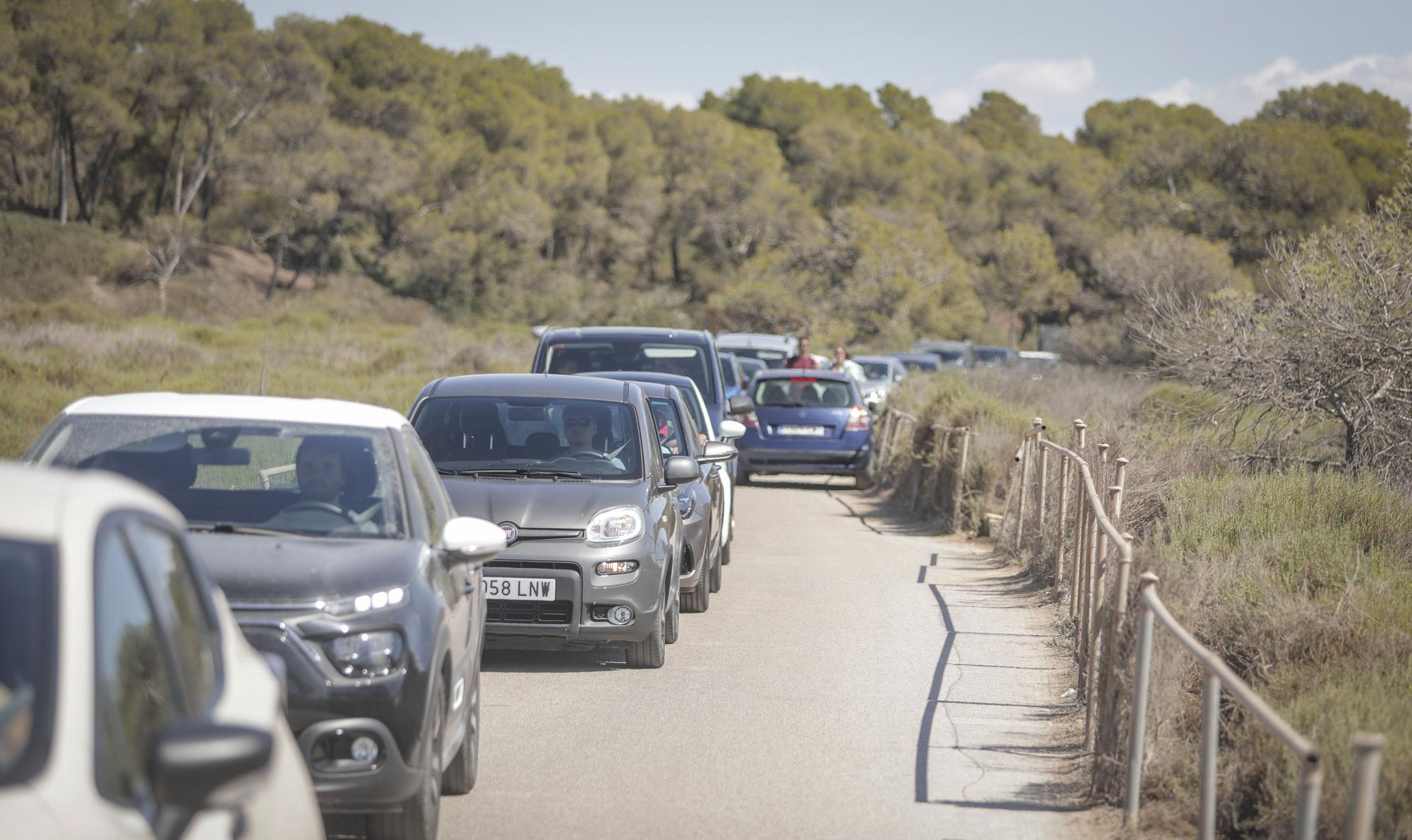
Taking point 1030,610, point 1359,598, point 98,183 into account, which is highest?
point 98,183

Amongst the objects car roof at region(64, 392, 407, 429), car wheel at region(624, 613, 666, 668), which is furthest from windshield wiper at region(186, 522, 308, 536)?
car wheel at region(624, 613, 666, 668)

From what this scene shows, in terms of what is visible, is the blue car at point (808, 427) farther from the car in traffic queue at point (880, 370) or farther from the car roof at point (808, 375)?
the car in traffic queue at point (880, 370)

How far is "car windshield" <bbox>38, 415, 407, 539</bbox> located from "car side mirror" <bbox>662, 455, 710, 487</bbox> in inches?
149

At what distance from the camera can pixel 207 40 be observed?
210 feet

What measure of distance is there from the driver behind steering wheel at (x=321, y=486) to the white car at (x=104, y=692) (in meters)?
2.50

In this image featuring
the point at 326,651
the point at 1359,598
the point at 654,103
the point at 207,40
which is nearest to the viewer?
the point at 326,651

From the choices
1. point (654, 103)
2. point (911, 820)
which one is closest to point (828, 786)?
point (911, 820)

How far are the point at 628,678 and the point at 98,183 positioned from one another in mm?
61351

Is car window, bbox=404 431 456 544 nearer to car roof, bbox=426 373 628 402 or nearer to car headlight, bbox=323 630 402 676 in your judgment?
car headlight, bbox=323 630 402 676

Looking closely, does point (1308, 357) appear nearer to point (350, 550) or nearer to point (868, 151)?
point (350, 550)

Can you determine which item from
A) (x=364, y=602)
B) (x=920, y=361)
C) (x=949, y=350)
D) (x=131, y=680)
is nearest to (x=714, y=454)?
(x=364, y=602)

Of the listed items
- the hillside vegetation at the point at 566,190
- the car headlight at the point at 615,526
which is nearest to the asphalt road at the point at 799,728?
the car headlight at the point at 615,526

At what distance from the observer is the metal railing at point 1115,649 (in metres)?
3.94

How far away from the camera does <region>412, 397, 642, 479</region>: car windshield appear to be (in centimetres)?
964
